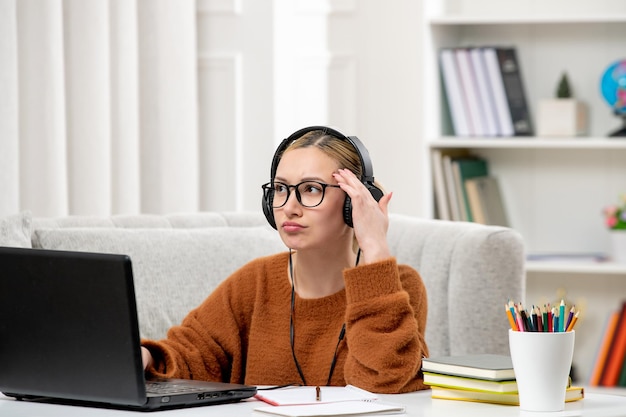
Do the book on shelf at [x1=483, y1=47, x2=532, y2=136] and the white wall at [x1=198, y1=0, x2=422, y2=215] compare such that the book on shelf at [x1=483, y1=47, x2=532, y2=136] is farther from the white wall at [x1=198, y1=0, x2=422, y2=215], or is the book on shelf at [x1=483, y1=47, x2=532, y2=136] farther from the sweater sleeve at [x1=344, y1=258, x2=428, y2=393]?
the sweater sleeve at [x1=344, y1=258, x2=428, y2=393]

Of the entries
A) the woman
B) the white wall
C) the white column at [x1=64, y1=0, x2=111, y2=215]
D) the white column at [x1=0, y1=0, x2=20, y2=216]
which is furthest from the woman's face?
the white wall

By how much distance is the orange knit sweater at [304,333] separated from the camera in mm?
1512

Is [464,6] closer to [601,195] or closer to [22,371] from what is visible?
[601,195]

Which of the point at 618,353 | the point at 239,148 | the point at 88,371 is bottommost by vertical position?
the point at 618,353

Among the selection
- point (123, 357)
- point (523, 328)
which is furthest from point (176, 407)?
point (523, 328)

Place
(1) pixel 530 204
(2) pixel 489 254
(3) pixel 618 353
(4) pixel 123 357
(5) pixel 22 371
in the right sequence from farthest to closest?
(1) pixel 530 204 → (3) pixel 618 353 → (2) pixel 489 254 → (5) pixel 22 371 → (4) pixel 123 357

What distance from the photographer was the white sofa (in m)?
2.09

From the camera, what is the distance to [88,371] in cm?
126

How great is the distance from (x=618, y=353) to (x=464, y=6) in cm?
130

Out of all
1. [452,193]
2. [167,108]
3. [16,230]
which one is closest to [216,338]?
[16,230]

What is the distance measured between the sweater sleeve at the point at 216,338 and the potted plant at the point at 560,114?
194 cm

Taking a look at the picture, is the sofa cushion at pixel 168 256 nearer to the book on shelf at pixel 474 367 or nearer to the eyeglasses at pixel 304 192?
the eyeglasses at pixel 304 192

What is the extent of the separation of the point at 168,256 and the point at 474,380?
980 mm

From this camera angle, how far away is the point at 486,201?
11.7ft
